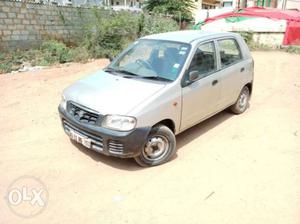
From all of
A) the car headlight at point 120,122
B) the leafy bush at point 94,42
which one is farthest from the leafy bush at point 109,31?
the car headlight at point 120,122

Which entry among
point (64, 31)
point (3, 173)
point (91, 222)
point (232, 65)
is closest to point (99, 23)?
point (64, 31)

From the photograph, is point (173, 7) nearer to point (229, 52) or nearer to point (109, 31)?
point (109, 31)

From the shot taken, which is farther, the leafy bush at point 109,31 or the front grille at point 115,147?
the leafy bush at point 109,31

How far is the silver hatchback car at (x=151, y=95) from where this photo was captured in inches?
134

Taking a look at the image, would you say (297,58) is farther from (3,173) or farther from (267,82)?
(3,173)

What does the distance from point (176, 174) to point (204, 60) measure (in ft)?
6.06

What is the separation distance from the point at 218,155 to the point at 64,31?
9.50 meters

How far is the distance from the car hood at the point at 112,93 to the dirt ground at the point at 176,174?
2.79ft

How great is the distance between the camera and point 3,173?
3588 millimetres

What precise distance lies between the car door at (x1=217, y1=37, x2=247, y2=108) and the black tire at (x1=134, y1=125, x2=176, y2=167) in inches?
59.4

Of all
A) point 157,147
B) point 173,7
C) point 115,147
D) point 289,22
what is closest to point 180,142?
point 157,147

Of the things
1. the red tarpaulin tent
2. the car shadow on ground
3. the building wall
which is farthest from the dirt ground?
the red tarpaulin tent

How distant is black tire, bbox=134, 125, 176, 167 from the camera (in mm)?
3668

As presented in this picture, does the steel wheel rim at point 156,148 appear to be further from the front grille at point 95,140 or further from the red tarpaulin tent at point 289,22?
the red tarpaulin tent at point 289,22
